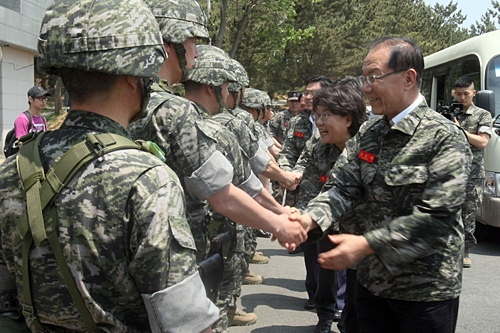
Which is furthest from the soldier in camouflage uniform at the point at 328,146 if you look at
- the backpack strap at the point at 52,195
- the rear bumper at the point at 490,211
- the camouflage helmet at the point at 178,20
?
the rear bumper at the point at 490,211

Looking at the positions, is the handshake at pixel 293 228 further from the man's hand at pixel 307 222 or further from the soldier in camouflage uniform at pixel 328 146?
the soldier in camouflage uniform at pixel 328 146

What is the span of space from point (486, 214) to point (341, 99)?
4.13m

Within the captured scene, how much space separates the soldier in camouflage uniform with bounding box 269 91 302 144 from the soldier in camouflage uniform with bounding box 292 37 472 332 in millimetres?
6183

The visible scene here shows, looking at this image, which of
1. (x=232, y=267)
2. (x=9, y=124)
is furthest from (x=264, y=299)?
(x=9, y=124)

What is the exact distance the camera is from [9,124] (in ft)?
49.9

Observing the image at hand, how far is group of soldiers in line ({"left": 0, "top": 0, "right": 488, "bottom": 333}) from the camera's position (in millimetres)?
1361

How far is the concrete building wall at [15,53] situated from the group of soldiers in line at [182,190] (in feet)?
43.2

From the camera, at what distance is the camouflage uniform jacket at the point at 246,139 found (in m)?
3.79

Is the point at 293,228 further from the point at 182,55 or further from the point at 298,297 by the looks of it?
the point at 298,297

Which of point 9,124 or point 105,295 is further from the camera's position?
point 9,124

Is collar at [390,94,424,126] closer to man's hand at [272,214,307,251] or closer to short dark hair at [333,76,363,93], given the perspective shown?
man's hand at [272,214,307,251]

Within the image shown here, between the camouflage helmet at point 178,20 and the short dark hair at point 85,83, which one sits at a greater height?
the camouflage helmet at point 178,20

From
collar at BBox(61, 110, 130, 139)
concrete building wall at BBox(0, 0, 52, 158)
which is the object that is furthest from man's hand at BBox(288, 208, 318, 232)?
concrete building wall at BBox(0, 0, 52, 158)

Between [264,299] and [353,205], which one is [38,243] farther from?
[264,299]
